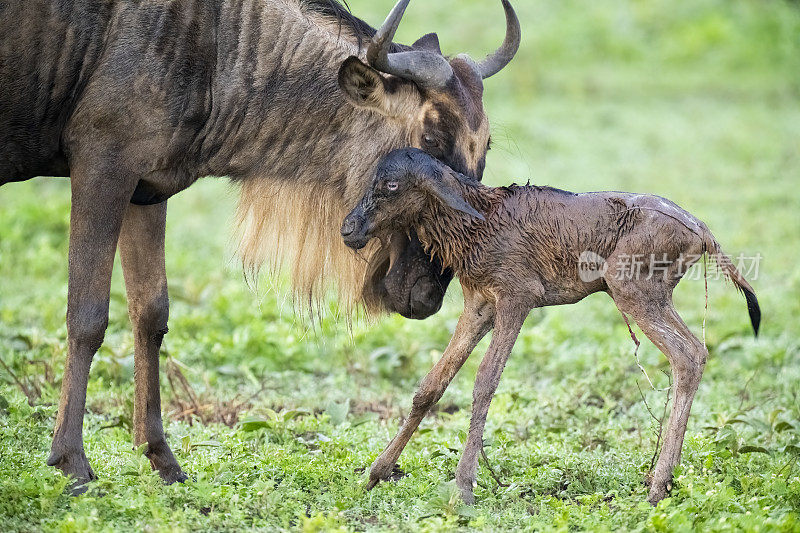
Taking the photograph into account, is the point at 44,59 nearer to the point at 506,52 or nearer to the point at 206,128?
the point at 206,128

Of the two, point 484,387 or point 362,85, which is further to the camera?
point 362,85

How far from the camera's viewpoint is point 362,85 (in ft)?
17.1

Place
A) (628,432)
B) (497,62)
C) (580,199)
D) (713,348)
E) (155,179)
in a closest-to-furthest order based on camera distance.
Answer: (580,199)
(155,179)
(497,62)
(628,432)
(713,348)

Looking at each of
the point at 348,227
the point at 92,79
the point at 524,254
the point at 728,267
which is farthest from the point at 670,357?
the point at 92,79

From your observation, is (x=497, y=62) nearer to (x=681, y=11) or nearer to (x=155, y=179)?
(x=155, y=179)

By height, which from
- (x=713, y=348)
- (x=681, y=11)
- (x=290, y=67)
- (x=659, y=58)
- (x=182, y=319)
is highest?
(x=681, y=11)

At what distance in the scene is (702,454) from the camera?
512 centimetres

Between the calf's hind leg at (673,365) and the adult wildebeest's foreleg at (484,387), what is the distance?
1.59 feet

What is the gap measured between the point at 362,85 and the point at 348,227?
0.78 meters

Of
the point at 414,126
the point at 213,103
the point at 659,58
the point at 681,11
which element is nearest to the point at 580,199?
the point at 414,126

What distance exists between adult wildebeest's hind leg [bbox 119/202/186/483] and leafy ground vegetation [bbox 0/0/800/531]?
291 mm

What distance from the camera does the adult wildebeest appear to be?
4.98 m

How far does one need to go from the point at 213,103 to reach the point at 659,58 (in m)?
15.4

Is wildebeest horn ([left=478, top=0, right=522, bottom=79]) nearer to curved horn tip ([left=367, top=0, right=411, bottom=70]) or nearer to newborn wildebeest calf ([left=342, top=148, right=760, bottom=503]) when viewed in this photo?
curved horn tip ([left=367, top=0, right=411, bottom=70])
